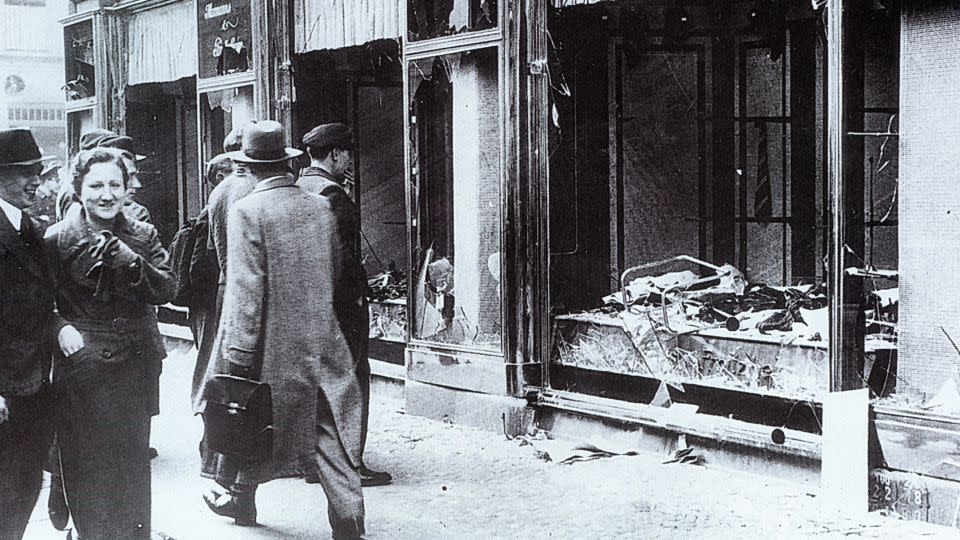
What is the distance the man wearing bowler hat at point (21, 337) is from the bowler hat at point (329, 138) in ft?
6.00

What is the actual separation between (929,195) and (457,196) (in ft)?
13.1

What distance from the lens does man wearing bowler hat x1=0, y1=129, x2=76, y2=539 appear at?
4777 millimetres

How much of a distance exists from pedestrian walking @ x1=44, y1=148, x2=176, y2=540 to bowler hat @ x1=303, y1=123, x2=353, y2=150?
143 cm

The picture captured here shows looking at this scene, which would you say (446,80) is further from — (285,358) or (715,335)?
(285,358)

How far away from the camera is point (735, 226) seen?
10.2 m

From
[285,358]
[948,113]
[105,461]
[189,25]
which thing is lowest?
[105,461]

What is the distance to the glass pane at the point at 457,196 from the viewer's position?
8828 millimetres

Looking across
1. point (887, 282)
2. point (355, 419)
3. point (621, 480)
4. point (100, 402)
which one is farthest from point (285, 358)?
point (887, 282)

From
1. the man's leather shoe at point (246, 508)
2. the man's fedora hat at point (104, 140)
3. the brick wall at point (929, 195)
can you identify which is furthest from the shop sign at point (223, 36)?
the brick wall at point (929, 195)

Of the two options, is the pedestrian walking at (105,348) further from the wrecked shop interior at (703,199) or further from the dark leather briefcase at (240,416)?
the wrecked shop interior at (703,199)

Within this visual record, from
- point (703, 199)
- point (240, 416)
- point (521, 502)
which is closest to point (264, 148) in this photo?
point (240, 416)

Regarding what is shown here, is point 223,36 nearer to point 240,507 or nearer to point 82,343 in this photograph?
point 240,507

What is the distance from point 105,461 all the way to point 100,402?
0.29 meters

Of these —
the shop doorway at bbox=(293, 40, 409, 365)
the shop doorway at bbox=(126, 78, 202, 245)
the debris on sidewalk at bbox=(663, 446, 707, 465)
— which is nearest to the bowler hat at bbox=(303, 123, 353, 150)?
the debris on sidewalk at bbox=(663, 446, 707, 465)
